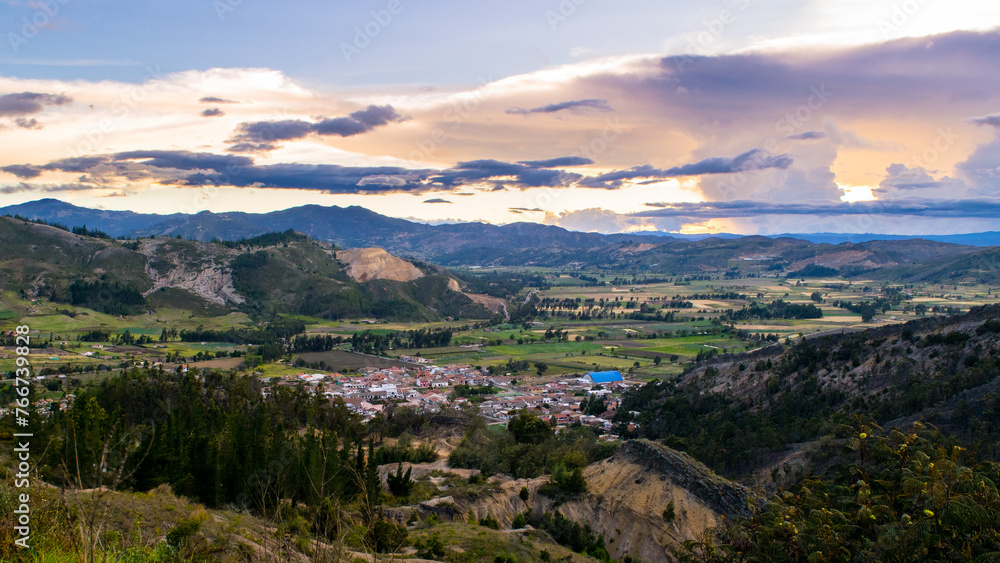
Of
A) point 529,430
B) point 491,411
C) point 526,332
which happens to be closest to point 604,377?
point 491,411

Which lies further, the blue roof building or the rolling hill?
the rolling hill

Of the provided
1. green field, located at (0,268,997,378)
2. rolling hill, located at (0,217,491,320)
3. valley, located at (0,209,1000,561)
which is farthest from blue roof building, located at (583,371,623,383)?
rolling hill, located at (0,217,491,320)

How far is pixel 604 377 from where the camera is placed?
103 metres

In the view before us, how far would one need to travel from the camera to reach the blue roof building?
334ft

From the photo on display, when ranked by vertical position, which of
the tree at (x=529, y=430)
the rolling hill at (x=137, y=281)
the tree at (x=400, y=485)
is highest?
the rolling hill at (x=137, y=281)

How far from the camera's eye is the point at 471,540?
3188 cm

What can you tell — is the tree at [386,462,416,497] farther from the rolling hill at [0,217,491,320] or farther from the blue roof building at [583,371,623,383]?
the rolling hill at [0,217,491,320]

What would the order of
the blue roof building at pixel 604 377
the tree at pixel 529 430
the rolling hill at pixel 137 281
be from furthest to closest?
1. the rolling hill at pixel 137 281
2. the blue roof building at pixel 604 377
3. the tree at pixel 529 430

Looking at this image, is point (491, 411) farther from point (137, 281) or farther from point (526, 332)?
point (137, 281)

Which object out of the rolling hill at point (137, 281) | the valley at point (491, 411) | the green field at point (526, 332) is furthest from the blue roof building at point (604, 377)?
the rolling hill at point (137, 281)

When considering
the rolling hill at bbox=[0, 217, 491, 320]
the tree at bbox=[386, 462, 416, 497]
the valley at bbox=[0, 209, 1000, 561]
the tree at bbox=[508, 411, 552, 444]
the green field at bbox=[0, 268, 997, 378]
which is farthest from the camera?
the rolling hill at bbox=[0, 217, 491, 320]

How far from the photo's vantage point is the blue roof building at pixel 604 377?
334 ft

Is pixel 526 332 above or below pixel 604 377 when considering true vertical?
below

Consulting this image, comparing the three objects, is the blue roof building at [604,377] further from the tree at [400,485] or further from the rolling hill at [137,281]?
the rolling hill at [137,281]
